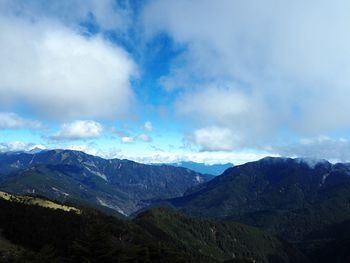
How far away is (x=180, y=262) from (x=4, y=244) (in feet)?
425

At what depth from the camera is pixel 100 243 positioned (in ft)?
226

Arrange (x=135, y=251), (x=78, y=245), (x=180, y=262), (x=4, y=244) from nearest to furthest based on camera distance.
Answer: (x=78, y=245) → (x=135, y=251) → (x=180, y=262) → (x=4, y=244)

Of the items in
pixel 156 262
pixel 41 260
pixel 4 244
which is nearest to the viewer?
pixel 41 260

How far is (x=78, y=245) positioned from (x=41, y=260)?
11.5m

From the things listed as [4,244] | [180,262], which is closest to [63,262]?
[180,262]

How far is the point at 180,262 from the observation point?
9788cm

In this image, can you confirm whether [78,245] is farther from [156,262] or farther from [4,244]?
[4,244]

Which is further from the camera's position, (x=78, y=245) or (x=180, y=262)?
(x=180, y=262)

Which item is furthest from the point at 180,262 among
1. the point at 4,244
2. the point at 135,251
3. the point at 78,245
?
the point at 4,244

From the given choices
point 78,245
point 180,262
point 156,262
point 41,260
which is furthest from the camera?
point 180,262

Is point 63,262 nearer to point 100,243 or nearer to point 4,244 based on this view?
point 100,243

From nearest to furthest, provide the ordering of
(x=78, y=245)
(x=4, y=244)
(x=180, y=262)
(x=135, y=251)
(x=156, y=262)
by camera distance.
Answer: (x=78, y=245), (x=135, y=251), (x=156, y=262), (x=180, y=262), (x=4, y=244)

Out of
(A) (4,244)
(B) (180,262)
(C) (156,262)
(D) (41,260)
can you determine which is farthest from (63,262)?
(A) (4,244)

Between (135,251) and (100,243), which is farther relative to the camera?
(135,251)
